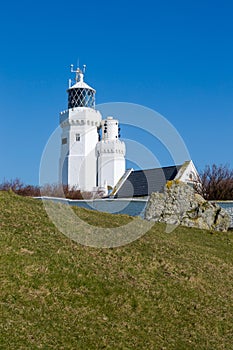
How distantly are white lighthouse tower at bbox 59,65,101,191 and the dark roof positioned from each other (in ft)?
54.3

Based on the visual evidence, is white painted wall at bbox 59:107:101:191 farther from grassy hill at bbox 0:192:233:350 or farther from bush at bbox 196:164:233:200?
grassy hill at bbox 0:192:233:350

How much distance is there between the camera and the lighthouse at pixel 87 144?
202ft

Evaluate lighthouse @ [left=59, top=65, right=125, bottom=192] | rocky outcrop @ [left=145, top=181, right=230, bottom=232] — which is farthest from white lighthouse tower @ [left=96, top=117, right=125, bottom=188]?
rocky outcrop @ [left=145, top=181, right=230, bottom=232]

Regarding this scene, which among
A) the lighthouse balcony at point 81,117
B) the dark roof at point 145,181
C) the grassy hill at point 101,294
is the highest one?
the lighthouse balcony at point 81,117

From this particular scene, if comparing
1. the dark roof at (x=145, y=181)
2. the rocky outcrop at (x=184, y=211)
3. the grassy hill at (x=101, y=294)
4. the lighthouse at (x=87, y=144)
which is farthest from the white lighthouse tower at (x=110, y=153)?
the grassy hill at (x=101, y=294)

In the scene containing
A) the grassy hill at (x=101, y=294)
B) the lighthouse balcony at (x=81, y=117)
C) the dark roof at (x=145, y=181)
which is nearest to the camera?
the grassy hill at (x=101, y=294)

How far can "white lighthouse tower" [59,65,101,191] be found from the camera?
61500 millimetres

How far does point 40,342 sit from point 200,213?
14.3m

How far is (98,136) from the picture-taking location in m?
64.5

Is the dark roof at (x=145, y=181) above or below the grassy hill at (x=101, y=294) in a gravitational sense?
above

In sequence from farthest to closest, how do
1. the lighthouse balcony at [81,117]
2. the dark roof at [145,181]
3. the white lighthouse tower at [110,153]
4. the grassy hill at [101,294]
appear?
the white lighthouse tower at [110,153]
the lighthouse balcony at [81,117]
the dark roof at [145,181]
the grassy hill at [101,294]

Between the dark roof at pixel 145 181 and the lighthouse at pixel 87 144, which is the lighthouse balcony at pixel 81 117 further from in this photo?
the dark roof at pixel 145 181

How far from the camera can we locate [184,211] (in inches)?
840

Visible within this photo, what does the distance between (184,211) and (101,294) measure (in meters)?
12.1
